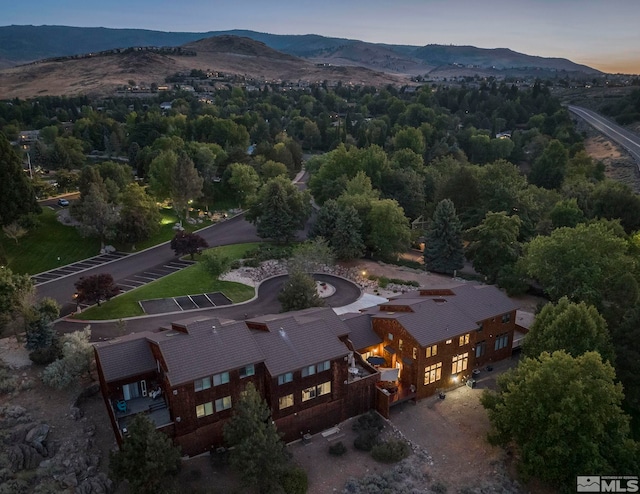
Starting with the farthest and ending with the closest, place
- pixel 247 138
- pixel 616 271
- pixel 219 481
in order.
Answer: pixel 247 138 → pixel 616 271 → pixel 219 481

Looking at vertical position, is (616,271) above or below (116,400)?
above

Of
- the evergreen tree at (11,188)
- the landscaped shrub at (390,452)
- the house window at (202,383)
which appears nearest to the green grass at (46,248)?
the evergreen tree at (11,188)

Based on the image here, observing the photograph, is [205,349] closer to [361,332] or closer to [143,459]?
[143,459]

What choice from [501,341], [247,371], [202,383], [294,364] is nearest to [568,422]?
[501,341]

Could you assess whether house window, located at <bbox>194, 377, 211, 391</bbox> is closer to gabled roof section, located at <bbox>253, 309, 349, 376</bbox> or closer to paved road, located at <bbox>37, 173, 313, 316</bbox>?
gabled roof section, located at <bbox>253, 309, 349, 376</bbox>

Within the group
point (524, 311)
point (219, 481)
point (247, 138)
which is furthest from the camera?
point (247, 138)

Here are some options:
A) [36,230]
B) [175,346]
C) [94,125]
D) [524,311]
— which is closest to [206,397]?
[175,346]

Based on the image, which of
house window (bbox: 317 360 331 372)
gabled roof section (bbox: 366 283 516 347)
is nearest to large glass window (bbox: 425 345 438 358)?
gabled roof section (bbox: 366 283 516 347)

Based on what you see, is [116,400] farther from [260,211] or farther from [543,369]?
[260,211]

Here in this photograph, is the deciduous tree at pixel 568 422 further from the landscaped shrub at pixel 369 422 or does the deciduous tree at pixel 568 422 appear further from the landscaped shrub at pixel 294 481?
the landscaped shrub at pixel 294 481
